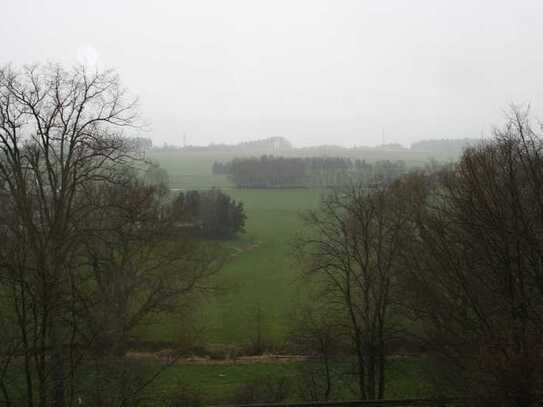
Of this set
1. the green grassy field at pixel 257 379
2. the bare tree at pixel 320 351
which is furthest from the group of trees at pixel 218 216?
the bare tree at pixel 320 351

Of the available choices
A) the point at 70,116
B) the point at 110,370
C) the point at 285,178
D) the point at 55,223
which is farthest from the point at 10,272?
the point at 285,178

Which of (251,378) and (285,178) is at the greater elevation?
(285,178)

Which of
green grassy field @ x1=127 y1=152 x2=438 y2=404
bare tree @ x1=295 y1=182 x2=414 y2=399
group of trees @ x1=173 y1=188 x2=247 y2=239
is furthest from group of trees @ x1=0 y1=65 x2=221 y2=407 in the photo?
group of trees @ x1=173 y1=188 x2=247 y2=239

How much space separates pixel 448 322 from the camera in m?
11.7

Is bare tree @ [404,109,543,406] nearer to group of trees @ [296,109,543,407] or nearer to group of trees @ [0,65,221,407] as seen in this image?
group of trees @ [296,109,543,407]

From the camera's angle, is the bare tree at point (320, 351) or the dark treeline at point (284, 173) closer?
the bare tree at point (320, 351)

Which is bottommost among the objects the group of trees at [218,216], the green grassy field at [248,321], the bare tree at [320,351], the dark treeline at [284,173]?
the green grassy field at [248,321]

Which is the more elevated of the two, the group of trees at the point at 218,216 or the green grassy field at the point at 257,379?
the group of trees at the point at 218,216

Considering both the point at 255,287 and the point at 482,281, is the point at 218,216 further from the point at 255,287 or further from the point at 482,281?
the point at 482,281

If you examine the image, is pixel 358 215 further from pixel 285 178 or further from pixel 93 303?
pixel 285 178

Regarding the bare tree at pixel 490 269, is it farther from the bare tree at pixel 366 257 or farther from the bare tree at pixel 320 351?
the bare tree at pixel 320 351

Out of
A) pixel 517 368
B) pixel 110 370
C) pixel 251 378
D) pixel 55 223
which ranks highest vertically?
pixel 55 223

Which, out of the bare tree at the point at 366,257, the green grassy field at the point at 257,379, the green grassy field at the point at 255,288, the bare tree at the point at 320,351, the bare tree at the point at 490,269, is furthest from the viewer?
the green grassy field at the point at 255,288

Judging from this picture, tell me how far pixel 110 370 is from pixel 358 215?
29.5 feet
